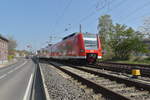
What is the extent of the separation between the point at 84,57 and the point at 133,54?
21120 millimetres

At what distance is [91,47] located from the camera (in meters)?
17.7

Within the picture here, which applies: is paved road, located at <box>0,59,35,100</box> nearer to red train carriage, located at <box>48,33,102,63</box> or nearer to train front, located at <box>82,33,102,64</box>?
red train carriage, located at <box>48,33,102,63</box>

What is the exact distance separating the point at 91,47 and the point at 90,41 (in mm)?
691

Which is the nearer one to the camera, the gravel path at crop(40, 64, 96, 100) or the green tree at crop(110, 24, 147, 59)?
the gravel path at crop(40, 64, 96, 100)

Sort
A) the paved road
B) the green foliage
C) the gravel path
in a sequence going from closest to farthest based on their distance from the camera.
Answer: the gravel path < the paved road < the green foliage

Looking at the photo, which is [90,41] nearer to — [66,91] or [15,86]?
[15,86]

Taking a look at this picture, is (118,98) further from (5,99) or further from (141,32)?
(141,32)

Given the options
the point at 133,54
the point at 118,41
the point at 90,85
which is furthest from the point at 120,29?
the point at 90,85

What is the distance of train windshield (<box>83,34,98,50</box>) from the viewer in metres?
17.5

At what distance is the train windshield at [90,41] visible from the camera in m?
17.5

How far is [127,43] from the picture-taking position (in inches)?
1325

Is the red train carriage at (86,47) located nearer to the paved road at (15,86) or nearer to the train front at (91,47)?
the train front at (91,47)

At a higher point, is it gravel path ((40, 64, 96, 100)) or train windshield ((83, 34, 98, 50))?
train windshield ((83, 34, 98, 50))

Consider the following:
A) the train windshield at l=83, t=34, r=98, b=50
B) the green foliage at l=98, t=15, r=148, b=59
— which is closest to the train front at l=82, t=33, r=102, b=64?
the train windshield at l=83, t=34, r=98, b=50
